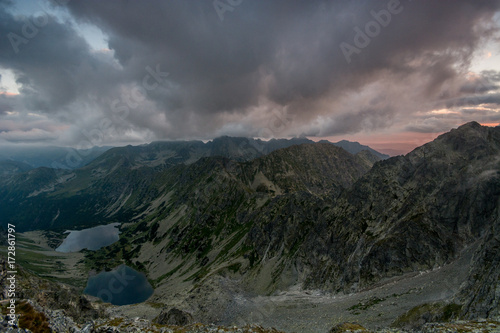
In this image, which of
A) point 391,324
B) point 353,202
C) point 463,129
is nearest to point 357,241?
point 353,202

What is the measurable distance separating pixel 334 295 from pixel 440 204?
2369 inches

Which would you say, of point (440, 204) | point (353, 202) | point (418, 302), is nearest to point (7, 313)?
point (418, 302)

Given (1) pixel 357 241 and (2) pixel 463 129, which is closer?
(1) pixel 357 241

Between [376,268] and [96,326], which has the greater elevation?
[96,326]

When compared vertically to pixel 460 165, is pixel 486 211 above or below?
below

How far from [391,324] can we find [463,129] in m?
122

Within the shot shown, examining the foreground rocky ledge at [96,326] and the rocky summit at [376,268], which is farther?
the rocky summit at [376,268]

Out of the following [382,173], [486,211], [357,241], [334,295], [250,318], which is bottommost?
[250,318]

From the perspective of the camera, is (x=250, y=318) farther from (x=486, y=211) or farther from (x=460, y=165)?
(x=460, y=165)

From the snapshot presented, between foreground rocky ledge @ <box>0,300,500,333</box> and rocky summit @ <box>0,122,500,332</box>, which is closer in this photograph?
foreground rocky ledge @ <box>0,300,500,333</box>

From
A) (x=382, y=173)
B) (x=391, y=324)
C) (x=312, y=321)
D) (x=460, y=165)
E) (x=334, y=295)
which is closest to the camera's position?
(x=391, y=324)

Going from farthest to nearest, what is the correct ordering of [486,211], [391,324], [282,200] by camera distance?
[282,200], [486,211], [391,324]

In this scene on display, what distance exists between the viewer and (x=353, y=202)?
131 m

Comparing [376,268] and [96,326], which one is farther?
[376,268]
